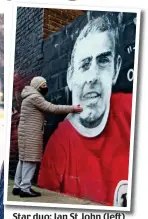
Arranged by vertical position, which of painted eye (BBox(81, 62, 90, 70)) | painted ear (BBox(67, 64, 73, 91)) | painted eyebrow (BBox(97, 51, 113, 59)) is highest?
painted eyebrow (BBox(97, 51, 113, 59))

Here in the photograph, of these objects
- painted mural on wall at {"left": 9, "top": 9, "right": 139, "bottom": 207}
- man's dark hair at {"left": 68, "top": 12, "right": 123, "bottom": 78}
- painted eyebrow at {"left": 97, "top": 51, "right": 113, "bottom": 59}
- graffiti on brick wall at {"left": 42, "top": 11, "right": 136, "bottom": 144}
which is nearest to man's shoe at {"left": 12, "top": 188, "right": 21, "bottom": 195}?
painted mural on wall at {"left": 9, "top": 9, "right": 139, "bottom": 207}

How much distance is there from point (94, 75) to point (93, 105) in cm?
20

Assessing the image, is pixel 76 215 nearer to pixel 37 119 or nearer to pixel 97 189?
pixel 97 189

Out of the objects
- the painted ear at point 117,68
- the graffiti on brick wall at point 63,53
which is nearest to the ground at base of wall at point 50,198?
the graffiti on brick wall at point 63,53

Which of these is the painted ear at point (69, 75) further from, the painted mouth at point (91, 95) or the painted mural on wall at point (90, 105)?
the painted mouth at point (91, 95)

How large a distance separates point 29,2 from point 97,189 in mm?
1328

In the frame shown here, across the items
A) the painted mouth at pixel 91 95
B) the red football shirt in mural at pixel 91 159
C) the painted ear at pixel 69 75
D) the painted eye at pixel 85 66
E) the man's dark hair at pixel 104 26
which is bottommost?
the red football shirt in mural at pixel 91 159

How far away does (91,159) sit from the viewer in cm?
291

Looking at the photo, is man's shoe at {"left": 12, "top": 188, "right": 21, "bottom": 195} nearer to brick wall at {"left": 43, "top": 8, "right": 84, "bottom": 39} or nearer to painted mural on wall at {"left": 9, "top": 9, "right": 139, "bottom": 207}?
painted mural on wall at {"left": 9, "top": 9, "right": 139, "bottom": 207}

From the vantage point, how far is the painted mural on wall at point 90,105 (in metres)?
2.88

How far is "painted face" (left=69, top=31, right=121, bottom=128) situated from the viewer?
291cm

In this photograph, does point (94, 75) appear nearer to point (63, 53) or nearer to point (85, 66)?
point (85, 66)

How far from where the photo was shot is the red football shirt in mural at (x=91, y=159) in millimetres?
2877

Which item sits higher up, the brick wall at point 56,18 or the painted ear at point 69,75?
the brick wall at point 56,18
